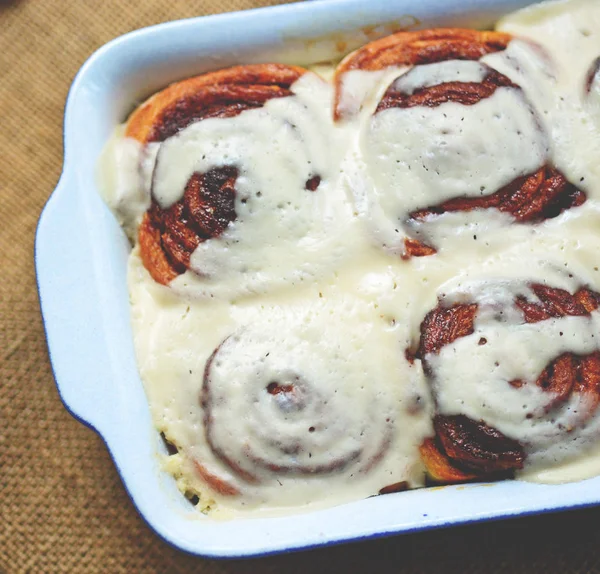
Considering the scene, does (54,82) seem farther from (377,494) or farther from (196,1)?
(377,494)

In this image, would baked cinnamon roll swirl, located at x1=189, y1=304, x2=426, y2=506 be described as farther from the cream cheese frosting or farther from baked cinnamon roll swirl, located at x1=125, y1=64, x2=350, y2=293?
baked cinnamon roll swirl, located at x1=125, y1=64, x2=350, y2=293

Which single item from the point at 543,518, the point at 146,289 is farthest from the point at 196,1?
the point at 543,518

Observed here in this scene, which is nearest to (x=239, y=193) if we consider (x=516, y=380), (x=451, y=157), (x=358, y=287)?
(x=358, y=287)

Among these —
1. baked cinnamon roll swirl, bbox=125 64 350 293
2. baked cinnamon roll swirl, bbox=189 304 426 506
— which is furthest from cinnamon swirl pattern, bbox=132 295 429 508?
baked cinnamon roll swirl, bbox=125 64 350 293

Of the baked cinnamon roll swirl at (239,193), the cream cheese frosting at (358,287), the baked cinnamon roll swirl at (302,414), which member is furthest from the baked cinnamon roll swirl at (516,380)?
the baked cinnamon roll swirl at (239,193)

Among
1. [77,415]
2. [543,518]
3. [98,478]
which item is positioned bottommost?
[543,518]

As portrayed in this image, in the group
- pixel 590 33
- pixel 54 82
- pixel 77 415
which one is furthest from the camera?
pixel 54 82

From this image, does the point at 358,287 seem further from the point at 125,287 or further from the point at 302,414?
the point at 125,287
